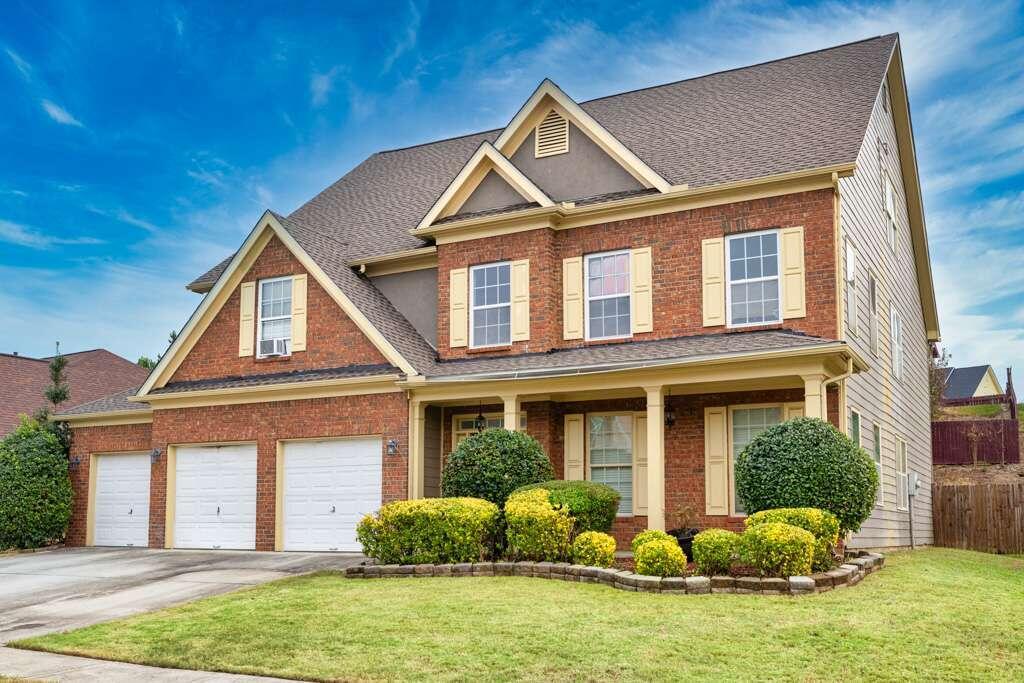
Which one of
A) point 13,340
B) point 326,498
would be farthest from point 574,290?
point 13,340

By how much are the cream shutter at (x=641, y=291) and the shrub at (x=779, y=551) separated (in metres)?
6.39

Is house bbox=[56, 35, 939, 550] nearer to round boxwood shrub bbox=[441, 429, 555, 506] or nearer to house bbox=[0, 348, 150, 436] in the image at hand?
round boxwood shrub bbox=[441, 429, 555, 506]

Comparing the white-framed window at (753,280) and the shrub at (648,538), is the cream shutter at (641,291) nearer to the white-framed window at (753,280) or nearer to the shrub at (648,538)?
the white-framed window at (753,280)

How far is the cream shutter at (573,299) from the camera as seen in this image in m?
18.3

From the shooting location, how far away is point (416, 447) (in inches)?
714

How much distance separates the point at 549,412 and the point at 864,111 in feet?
27.0

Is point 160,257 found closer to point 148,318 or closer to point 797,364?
point 148,318

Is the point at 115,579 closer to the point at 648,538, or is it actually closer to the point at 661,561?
the point at 648,538

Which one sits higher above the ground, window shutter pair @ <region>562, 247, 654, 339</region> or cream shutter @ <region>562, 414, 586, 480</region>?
window shutter pair @ <region>562, 247, 654, 339</region>

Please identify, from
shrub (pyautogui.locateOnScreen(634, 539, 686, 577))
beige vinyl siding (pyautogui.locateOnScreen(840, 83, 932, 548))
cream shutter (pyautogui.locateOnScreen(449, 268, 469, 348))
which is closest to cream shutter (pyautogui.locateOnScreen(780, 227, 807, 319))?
beige vinyl siding (pyautogui.locateOnScreen(840, 83, 932, 548))

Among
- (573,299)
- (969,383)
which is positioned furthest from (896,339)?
(969,383)

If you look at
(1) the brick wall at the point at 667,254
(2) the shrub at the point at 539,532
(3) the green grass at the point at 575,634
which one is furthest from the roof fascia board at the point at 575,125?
(3) the green grass at the point at 575,634

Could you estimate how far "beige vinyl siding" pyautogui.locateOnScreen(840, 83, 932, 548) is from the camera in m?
17.9

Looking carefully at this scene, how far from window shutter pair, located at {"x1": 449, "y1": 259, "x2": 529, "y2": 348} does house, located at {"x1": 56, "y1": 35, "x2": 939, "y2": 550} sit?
0.04 meters
